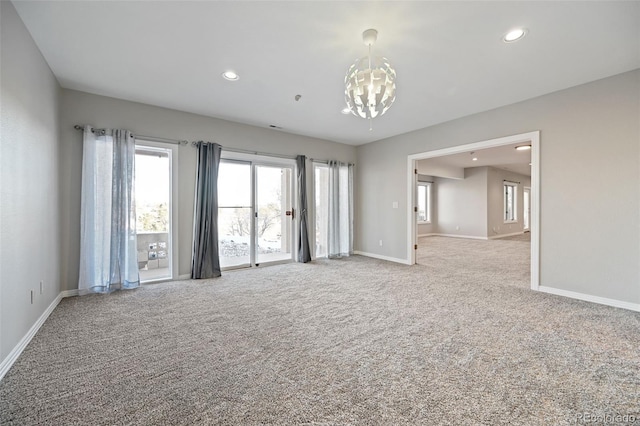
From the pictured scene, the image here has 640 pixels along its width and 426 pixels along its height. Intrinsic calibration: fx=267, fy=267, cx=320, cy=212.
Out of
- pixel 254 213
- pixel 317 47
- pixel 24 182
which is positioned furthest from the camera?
pixel 254 213

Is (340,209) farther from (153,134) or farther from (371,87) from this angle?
(371,87)

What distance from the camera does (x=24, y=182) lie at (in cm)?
230

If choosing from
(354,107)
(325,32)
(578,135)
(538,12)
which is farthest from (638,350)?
(325,32)

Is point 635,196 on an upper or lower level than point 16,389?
upper

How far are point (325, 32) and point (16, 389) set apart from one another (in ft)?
11.2

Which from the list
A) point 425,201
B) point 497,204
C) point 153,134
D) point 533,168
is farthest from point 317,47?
point 497,204

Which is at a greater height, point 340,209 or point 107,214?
point 340,209

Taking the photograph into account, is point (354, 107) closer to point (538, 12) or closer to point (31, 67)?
point (538, 12)

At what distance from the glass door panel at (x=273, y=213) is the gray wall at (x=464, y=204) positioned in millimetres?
7604

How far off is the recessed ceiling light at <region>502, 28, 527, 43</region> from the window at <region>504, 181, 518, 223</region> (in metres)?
9.90

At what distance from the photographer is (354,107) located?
2.42 m

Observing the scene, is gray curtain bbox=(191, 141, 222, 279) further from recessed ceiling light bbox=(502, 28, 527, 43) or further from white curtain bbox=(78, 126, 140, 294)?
recessed ceiling light bbox=(502, 28, 527, 43)

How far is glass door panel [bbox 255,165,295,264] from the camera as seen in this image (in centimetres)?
524

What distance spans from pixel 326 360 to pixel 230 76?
3.16 m
